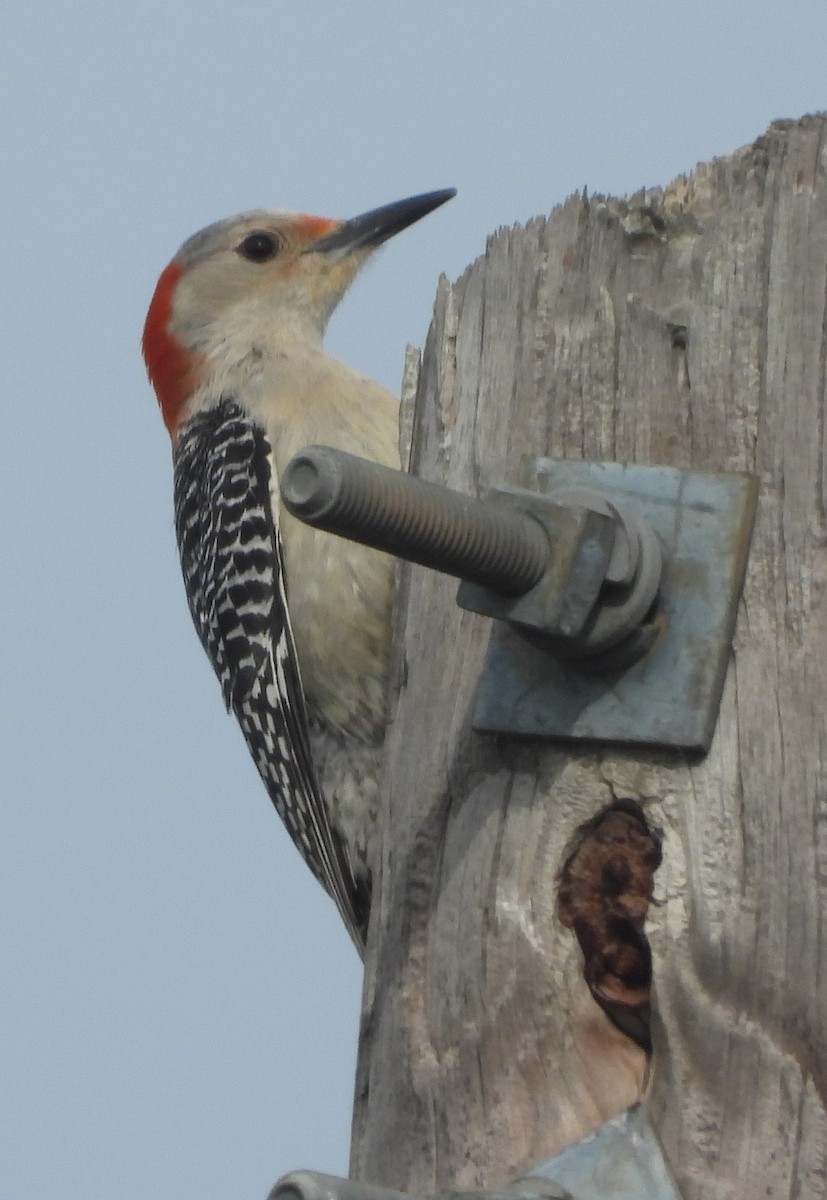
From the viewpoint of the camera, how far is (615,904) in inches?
93.4

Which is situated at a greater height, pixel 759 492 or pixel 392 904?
pixel 759 492

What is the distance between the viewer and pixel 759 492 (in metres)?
2.35

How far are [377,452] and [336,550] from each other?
32cm

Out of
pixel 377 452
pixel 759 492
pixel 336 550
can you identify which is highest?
pixel 377 452

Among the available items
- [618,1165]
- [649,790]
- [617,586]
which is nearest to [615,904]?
[649,790]

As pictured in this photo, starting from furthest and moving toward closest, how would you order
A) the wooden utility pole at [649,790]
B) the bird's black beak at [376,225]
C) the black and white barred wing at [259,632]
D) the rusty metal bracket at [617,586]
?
the bird's black beak at [376,225]
the black and white barred wing at [259,632]
the rusty metal bracket at [617,586]
the wooden utility pole at [649,790]

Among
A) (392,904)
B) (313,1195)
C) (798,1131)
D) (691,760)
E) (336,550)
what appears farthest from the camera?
(336,550)

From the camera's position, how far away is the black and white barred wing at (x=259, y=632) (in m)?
4.79

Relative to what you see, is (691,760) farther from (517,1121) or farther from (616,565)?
(517,1121)

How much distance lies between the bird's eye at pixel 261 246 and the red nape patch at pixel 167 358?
30 centimetres

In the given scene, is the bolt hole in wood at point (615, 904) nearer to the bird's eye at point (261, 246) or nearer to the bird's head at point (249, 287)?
the bird's head at point (249, 287)

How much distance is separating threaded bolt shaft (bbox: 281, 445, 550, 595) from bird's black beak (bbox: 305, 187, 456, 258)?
11.6ft

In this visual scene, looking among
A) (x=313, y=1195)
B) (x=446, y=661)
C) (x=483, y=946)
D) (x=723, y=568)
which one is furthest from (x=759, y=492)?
(x=313, y=1195)

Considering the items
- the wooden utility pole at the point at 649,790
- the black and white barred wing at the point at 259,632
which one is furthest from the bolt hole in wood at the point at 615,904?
the black and white barred wing at the point at 259,632
